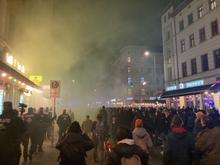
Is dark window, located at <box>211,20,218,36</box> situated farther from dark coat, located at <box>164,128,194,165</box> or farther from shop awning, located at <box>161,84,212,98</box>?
dark coat, located at <box>164,128,194,165</box>

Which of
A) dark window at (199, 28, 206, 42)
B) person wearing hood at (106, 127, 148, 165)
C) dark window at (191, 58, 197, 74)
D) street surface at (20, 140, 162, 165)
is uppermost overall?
dark window at (199, 28, 206, 42)

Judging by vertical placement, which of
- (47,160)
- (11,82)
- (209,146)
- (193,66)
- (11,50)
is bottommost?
(47,160)

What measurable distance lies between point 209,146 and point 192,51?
78.7 feet

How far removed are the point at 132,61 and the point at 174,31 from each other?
1939 inches

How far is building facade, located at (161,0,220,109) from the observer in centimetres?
2156

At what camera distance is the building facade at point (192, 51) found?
21562 millimetres

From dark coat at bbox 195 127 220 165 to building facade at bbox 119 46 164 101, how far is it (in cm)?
6828

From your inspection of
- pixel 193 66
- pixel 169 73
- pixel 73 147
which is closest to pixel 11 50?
pixel 193 66

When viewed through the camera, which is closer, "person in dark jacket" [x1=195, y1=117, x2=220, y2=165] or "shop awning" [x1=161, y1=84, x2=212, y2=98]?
"person in dark jacket" [x1=195, y1=117, x2=220, y2=165]

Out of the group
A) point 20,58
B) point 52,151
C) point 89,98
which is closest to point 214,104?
point 52,151

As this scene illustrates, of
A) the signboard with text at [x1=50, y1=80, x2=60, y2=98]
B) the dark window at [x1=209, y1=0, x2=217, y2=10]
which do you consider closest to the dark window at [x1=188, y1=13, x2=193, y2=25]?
the dark window at [x1=209, y1=0, x2=217, y2=10]

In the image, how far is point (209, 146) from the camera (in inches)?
154

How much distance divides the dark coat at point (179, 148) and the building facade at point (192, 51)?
12.8m

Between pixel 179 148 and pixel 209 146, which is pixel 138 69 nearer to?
pixel 179 148
